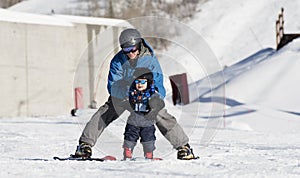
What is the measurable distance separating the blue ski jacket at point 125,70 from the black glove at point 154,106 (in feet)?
0.40

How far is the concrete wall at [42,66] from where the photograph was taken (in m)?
22.3

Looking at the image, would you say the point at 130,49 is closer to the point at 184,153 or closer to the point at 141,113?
the point at 141,113

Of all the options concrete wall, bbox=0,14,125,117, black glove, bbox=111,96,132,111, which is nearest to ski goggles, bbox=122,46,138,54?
black glove, bbox=111,96,132,111

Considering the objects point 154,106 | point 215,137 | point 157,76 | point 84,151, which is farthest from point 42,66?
point 157,76

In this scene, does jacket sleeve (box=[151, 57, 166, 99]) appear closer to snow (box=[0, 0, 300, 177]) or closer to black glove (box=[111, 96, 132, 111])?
black glove (box=[111, 96, 132, 111])

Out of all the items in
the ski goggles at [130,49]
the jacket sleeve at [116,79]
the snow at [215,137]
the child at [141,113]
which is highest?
the ski goggles at [130,49]

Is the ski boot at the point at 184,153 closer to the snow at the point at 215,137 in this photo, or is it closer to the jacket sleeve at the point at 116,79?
the snow at the point at 215,137

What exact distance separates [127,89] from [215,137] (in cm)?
565

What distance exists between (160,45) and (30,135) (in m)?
39.2

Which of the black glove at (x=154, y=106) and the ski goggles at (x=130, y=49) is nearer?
the ski goggles at (x=130, y=49)

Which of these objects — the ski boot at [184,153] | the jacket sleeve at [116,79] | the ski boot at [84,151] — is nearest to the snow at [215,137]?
the ski boot at [184,153]

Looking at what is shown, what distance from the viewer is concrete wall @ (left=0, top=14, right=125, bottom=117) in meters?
22.3

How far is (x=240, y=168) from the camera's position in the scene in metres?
5.99

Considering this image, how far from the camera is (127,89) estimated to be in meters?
6.39
